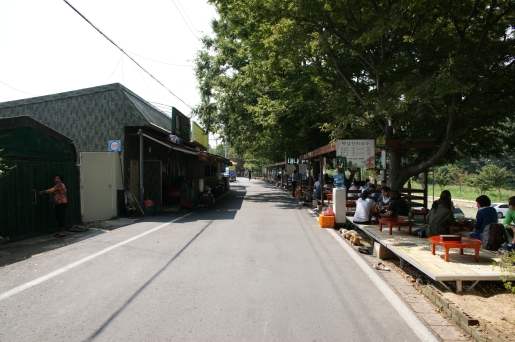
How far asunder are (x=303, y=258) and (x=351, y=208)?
6.41 m

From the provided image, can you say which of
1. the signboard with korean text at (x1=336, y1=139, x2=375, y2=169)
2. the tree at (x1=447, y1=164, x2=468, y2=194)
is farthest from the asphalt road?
the tree at (x1=447, y1=164, x2=468, y2=194)

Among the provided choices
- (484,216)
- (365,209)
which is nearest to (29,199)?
(365,209)

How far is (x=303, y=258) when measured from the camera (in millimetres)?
7164

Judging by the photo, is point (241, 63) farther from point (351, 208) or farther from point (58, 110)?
point (351, 208)

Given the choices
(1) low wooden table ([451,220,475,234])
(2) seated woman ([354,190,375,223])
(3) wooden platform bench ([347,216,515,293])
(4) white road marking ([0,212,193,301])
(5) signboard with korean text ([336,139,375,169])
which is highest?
(5) signboard with korean text ([336,139,375,169])

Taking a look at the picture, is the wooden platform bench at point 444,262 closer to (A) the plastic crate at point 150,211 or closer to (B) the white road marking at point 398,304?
(B) the white road marking at point 398,304

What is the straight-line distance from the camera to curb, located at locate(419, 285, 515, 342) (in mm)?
3504

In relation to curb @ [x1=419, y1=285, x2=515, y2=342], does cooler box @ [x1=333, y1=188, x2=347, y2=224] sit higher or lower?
higher

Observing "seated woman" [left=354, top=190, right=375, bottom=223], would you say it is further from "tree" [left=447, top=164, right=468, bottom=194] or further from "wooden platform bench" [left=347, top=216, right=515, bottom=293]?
"tree" [left=447, top=164, right=468, bottom=194]

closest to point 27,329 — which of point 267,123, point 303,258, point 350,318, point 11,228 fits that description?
point 350,318

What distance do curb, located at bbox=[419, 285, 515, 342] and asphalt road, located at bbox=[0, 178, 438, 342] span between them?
15.8 inches

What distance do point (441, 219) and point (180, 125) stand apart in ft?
46.2

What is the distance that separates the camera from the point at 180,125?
18.5 m

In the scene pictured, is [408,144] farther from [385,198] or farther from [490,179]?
[490,179]
